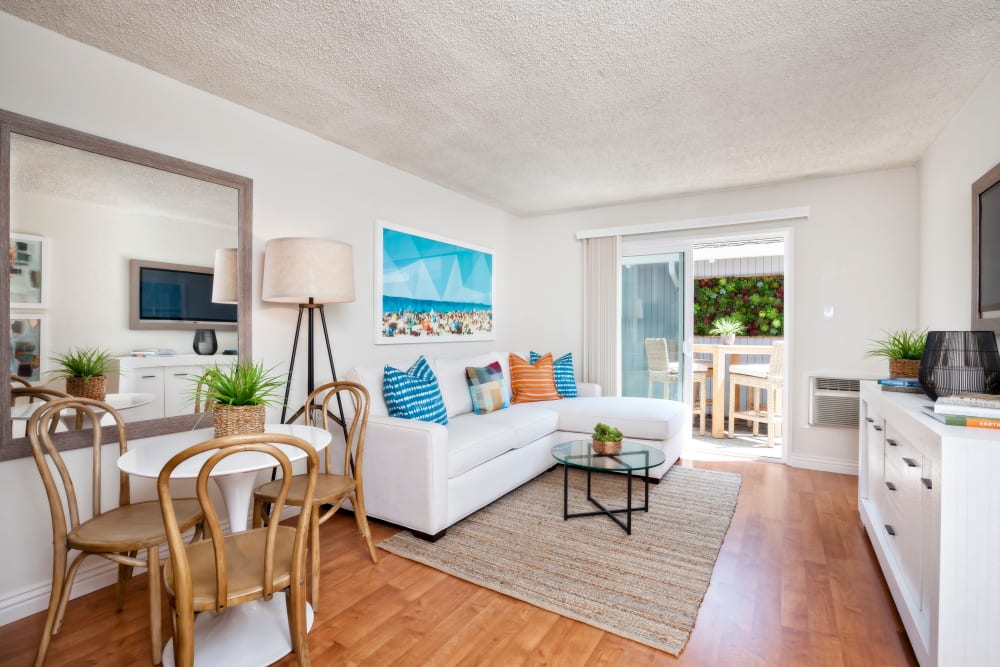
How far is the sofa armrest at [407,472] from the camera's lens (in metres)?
2.58

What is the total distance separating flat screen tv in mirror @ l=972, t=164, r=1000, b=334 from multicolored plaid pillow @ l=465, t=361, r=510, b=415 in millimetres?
2879

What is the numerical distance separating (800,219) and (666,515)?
2772 millimetres

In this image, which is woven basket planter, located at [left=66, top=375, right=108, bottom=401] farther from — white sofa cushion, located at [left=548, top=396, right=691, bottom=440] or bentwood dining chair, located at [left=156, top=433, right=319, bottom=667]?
white sofa cushion, located at [left=548, top=396, right=691, bottom=440]

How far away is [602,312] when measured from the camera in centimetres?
491

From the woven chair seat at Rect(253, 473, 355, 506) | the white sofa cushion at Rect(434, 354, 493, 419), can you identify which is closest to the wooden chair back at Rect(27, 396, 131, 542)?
the woven chair seat at Rect(253, 473, 355, 506)

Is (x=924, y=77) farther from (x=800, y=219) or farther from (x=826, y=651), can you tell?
(x=826, y=651)

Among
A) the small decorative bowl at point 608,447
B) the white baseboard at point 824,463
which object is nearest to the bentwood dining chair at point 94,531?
the small decorative bowl at point 608,447

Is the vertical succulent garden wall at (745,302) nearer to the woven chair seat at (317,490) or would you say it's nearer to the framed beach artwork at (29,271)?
the woven chair seat at (317,490)

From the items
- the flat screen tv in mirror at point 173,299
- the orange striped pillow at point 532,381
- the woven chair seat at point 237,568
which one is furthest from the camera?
the orange striped pillow at point 532,381

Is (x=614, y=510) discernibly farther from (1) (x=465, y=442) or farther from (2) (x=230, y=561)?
(2) (x=230, y=561)

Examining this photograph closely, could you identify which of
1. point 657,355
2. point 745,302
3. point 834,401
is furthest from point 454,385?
point 745,302

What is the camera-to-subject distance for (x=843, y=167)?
3.71 meters

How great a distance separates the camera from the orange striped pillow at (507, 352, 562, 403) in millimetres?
4309

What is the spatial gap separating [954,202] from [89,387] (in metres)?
4.61
